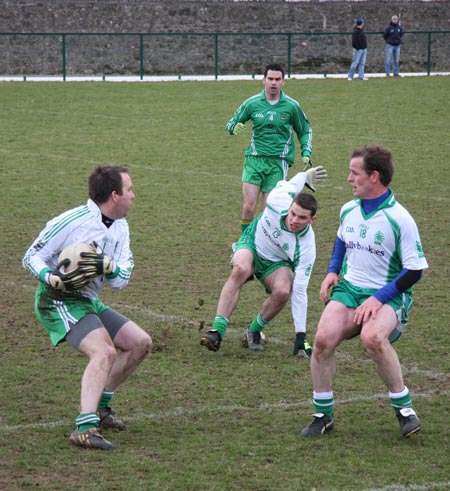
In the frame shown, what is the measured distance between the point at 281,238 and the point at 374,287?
1.99 m

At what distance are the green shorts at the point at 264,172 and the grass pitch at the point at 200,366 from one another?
0.92m

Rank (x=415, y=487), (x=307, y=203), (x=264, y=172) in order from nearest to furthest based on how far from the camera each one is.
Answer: (x=415, y=487) < (x=307, y=203) < (x=264, y=172)

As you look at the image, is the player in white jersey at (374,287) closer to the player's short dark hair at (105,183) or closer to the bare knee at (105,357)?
the bare knee at (105,357)

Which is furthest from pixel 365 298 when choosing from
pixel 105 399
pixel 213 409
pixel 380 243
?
pixel 105 399

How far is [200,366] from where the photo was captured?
27.3 ft

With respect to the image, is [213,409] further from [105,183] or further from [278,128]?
[278,128]

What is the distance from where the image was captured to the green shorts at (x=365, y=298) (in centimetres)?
668

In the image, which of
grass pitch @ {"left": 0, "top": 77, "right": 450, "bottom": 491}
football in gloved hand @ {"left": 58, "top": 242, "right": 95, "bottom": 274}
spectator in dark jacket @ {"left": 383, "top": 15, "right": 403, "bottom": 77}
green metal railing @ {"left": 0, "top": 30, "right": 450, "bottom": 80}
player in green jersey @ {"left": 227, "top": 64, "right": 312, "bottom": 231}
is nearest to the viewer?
grass pitch @ {"left": 0, "top": 77, "right": 450, "bottom": 491}

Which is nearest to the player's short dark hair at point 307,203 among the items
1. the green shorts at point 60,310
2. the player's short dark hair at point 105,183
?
the player's short dark hair at point 105,183

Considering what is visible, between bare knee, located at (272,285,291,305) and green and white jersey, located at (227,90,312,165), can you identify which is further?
green and white jersey, located at (227,90,312,165)

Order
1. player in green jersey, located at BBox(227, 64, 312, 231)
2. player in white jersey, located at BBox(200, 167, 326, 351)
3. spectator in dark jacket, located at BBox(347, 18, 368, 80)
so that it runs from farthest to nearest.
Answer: spectator in dark jacket, located at BBox(347, 18, 368, 80)
player in green jersey, located at BBox(227, 64, 312, 231)
player in white jersey, located at BBox(200, 167, 326, 351)

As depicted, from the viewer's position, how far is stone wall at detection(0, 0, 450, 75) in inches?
1483

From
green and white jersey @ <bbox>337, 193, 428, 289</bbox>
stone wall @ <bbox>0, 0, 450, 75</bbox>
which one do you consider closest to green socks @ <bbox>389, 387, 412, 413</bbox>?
green and white jersey @ <bbox>337, 193, 428, 289</bbox>

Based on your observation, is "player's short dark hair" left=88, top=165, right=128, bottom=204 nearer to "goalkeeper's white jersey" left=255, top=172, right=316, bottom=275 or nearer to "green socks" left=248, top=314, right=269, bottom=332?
"goalkeeper's white jersey" left=255, top=172, right=316, bottom=275
